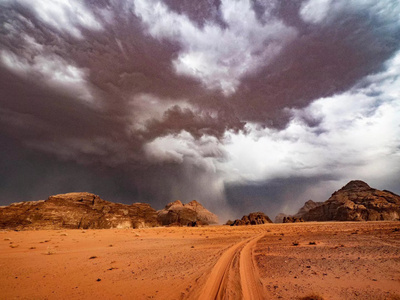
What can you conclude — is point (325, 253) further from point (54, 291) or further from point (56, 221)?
point (56, 221)

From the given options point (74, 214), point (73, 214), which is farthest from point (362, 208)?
point (73, 214)

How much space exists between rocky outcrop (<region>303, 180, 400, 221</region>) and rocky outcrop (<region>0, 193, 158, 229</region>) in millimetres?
83768

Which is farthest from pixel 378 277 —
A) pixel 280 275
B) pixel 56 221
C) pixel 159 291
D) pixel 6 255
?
pixel 56 221

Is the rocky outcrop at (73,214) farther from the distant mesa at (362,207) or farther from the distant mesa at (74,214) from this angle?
the distant mesa at (362,207)

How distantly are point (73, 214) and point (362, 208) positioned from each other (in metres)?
106

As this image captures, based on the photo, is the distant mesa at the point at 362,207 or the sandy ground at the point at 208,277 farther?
the distant mesa at the point at 362,207

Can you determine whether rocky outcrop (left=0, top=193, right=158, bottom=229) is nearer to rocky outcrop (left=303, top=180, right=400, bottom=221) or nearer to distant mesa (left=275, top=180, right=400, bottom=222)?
distant mesa (left=275, top=180, right=400, bottom=222)

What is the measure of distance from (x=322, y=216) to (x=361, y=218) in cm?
2560

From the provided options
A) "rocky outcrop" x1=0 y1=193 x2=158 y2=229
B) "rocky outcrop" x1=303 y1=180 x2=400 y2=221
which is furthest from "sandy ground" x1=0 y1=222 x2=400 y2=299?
A: "rocky outcrop" x1=303 y1=180 x2=400 y2=221

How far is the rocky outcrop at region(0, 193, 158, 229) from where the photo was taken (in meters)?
34.6

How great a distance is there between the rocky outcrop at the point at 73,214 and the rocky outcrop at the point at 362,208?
3298 inches

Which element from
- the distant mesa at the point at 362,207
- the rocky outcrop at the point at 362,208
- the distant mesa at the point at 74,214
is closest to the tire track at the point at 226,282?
the distant mesa at the point at 74,214

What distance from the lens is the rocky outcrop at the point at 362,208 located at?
76250 mm

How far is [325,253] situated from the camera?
1046cm
